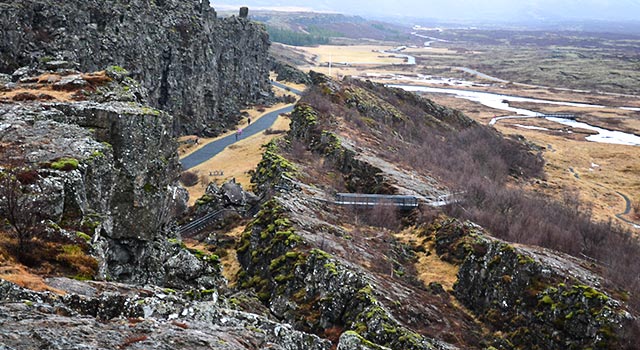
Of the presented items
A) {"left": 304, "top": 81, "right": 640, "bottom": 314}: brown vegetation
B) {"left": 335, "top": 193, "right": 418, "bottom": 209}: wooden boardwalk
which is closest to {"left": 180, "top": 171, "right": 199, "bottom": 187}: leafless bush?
{"left": 304, "top": 81, "right": 640, "bottom": 314}: brown vegetation

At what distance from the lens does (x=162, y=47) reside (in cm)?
7069

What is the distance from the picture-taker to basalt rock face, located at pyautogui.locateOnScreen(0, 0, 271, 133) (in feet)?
153

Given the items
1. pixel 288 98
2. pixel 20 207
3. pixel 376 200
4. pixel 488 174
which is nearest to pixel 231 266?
pixel 376 200

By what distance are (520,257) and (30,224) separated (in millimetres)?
23321

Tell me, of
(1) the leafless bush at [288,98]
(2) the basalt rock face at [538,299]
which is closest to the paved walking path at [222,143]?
(1) the leafless bush at [288,98]

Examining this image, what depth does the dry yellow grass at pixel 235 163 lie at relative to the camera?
53.7m

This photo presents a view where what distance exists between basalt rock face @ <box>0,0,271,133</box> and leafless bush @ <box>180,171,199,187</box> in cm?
1354

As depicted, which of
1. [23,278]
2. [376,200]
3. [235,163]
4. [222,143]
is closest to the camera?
[23,278]

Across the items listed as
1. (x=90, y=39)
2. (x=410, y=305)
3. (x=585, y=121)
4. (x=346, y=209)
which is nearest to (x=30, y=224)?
(x=410, y=305)

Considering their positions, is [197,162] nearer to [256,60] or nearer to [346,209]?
[346,209]

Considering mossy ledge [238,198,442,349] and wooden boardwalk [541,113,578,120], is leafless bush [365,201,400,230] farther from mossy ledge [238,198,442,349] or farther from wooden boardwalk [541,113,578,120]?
wooden boardwalk [541,113,578,120]

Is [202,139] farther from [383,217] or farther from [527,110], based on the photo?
[527,110]

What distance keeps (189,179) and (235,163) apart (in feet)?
29.3

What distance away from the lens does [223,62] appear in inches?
3767
